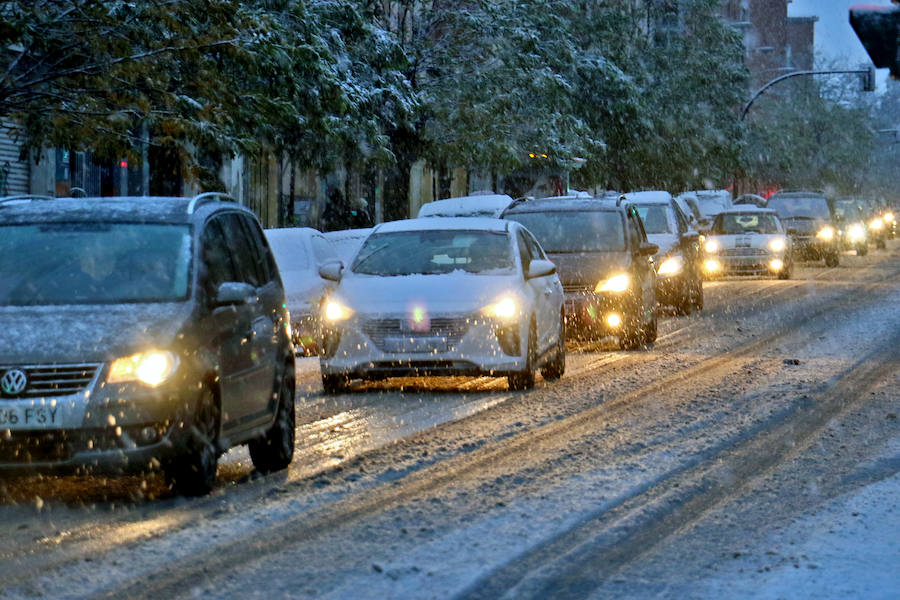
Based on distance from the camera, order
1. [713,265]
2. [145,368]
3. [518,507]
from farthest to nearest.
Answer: [713,265] < [518,507] < [145,368]

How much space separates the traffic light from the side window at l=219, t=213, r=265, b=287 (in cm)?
462

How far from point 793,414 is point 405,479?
4357 mm

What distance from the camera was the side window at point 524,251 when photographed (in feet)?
51.5

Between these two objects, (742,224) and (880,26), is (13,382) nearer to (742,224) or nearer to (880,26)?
(880,26)

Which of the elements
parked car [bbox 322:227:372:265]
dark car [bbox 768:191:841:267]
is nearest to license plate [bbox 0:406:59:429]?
parked car [bbox 322:227:372:265]

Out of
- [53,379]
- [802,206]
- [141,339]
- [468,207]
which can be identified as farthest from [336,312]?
[802,206]

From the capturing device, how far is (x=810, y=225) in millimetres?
45938

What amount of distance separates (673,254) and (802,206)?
21756 millimetres

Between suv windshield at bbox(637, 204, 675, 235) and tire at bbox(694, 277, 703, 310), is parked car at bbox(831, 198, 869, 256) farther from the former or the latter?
suv windshield at bbox(637, 204, 675, 235)

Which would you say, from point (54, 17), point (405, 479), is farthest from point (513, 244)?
point (405, 479)

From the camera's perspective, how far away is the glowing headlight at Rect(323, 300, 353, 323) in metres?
14.8

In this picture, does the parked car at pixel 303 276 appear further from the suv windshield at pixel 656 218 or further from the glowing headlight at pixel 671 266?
the suv windshield at pixel 656 218

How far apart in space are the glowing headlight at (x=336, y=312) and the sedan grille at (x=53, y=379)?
253 inches

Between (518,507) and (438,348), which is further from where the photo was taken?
(438,348)
